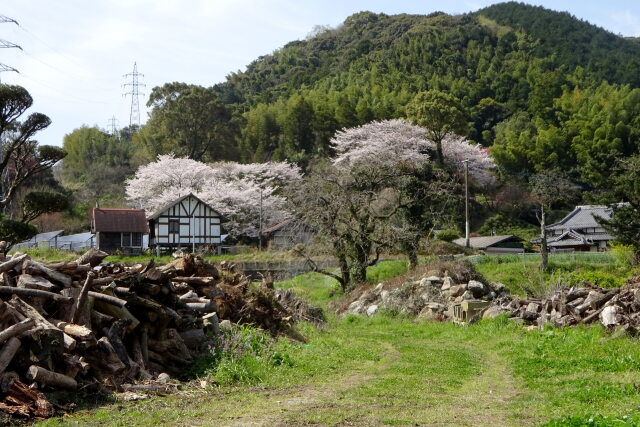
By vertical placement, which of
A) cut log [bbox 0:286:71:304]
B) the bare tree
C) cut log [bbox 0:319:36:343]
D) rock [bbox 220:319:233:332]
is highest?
the bare tree

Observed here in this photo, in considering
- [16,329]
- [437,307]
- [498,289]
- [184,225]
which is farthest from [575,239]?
[16,329]

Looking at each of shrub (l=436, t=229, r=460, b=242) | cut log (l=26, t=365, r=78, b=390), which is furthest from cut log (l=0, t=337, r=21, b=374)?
shrub (l=436, t=229, r=460, b=242)

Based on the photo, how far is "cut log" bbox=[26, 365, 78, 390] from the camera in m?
6.98

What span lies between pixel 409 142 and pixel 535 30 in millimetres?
81242

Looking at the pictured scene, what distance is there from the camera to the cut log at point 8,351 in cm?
685

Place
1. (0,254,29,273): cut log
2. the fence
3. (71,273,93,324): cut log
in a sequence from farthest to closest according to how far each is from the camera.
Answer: the fence
(0,254,29,273): cut log
(71,273,93,324): cut log

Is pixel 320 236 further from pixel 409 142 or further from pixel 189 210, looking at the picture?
pixel 409 142

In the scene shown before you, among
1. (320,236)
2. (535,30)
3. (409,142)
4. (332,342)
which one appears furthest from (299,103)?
(535,30)

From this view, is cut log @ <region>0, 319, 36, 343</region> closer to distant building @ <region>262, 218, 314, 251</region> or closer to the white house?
distant building @ <region>262, 218, 314, 251</region>

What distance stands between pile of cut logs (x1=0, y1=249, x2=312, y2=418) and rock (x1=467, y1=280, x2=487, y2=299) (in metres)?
10.7

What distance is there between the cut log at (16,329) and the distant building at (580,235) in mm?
45107

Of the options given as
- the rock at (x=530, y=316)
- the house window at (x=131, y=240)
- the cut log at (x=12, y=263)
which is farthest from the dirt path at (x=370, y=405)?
the house window at (x=131, y=240)

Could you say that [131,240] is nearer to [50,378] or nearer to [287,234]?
[287,234]

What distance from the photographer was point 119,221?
157 ft
